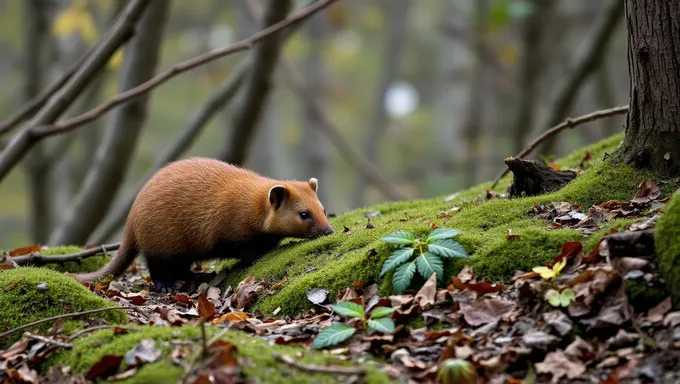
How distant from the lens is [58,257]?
24.4ft

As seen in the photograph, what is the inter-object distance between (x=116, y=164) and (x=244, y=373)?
7697 mm

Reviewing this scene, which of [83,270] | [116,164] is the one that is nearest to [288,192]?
[83,270]

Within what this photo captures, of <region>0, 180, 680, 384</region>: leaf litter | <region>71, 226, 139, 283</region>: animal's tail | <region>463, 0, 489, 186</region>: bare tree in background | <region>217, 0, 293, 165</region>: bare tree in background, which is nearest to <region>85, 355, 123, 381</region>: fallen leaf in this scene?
<region>0, 180, 680, 384</region>: leaf litter

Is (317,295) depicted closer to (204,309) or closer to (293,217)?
(204,309)

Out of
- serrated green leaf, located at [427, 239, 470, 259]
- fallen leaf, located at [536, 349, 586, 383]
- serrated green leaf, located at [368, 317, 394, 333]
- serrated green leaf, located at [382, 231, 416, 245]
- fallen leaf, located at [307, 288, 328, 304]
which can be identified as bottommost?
fallen leaf, located at [536, 349, 586, 383]

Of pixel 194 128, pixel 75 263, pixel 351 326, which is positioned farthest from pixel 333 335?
pixel 194 128

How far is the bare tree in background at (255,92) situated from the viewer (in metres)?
9.32

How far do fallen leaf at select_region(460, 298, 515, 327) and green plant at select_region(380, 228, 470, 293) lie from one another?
1.18 ft

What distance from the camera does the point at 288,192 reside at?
7.22 metres

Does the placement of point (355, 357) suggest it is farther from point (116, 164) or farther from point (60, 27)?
point (60, 27)

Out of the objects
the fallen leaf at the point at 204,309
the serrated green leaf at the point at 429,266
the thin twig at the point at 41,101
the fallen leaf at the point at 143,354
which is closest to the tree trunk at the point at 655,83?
the serrated green leaf at the point at 429,266

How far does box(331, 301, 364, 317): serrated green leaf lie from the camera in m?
4.49

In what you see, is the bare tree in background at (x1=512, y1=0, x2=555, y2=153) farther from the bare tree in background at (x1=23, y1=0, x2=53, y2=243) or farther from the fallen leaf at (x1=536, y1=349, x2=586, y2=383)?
the fallen leaf at (x1=536, y1=349, x2=586, y2=383)

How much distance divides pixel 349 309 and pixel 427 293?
57 cm
